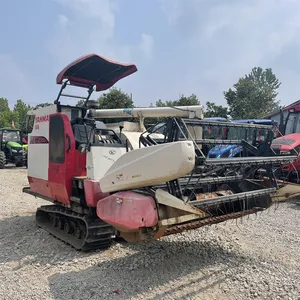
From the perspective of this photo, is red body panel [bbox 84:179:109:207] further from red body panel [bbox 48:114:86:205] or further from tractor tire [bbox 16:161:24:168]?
tractor tire [bbox 16:161:24:168]

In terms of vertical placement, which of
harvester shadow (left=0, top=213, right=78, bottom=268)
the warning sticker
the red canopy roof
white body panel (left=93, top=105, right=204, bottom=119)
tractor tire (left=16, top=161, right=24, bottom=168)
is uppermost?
the red canopy roof

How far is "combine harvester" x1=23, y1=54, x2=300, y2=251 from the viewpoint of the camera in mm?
3332

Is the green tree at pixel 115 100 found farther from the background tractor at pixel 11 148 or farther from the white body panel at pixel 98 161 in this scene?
the white body panel at pixel 98 161

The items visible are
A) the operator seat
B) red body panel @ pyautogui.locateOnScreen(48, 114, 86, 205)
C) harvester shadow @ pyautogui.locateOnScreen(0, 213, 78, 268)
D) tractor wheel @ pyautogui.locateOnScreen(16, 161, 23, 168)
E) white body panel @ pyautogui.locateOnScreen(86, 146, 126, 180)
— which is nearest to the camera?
harvester shadow @ pyautogui.locateOnScreen(0, 213, 78, 268)

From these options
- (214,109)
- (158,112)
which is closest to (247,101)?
(214,109)

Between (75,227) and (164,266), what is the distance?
1.68 m

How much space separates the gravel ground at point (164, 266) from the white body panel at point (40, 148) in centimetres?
101

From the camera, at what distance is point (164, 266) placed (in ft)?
13.5

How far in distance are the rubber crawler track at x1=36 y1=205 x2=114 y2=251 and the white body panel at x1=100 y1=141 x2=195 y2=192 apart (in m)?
1.04

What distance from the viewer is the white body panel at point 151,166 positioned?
3.03m

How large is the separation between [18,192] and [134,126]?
4.33 metres

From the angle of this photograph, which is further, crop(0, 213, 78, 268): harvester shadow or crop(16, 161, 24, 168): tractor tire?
crop(16, 161, 24, 168): tractor tire

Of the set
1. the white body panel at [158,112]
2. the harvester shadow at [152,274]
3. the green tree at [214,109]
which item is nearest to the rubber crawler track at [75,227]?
the harvester shadow at [152,274]

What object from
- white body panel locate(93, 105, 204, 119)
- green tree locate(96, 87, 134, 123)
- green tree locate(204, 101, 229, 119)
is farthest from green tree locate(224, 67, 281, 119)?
white body panel locate(93, 105, 204, 119)
